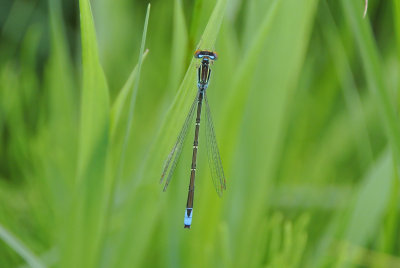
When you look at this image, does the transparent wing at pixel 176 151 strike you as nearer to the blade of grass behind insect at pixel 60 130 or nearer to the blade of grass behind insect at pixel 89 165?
the blade of grass behind insect at pixel 89 165

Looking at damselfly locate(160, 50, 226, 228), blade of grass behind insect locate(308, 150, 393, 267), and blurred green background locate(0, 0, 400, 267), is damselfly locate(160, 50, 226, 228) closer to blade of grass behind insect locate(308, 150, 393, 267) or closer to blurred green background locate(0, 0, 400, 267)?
blurred green background locate(0, 0, 400, 267)

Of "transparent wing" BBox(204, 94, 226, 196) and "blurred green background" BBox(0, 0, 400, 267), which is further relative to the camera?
"transparent wing" BBox(204, 94, 226, 196)

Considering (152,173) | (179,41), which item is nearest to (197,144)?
(152,173)

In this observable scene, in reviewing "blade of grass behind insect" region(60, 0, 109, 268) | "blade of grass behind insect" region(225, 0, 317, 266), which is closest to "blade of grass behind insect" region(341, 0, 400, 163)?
"blade of grass behind insect" region(225, 0, 317, 266)

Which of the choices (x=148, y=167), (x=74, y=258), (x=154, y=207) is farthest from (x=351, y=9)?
(x=74, y=258)

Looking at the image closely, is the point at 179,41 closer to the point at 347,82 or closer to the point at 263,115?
the point at 263,115

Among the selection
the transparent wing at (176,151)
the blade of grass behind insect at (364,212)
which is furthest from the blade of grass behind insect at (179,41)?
the blade of grass behind insect at (364,212)

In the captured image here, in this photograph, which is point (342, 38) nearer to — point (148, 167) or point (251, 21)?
point (251, 21)
